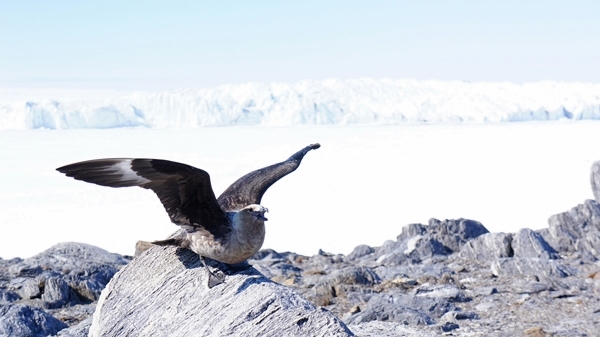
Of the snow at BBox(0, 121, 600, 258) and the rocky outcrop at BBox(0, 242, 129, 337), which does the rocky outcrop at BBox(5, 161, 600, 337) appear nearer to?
the rocky outcrop at BBox(0, 242, 129, 337)

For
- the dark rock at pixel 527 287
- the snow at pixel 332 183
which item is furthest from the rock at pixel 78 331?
the dark rock at pixel 527 287

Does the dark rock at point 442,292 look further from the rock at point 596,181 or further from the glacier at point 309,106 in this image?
the glacier at point 309,106

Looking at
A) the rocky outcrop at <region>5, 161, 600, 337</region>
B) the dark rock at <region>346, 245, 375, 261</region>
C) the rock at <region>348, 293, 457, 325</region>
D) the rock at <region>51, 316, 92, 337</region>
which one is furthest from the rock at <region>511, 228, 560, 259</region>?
the rock at <region>51, 316, 92, 337</region>

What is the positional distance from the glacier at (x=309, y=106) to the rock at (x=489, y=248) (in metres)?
44.4

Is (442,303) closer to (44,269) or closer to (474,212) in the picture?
(44,269)

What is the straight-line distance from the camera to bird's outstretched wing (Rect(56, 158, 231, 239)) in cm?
505

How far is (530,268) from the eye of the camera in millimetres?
11070

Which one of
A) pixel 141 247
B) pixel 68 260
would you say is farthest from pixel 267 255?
pixel 141 247

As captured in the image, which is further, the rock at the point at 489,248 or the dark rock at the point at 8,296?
the rock at the point at 489,248

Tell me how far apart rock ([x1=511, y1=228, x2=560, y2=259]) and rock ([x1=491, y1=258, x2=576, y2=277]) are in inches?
39.4

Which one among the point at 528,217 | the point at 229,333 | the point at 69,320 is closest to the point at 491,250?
the point at 69,320

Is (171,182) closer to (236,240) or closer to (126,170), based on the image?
(126,170)

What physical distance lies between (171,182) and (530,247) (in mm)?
8785

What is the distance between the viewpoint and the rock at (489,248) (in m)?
12.6
